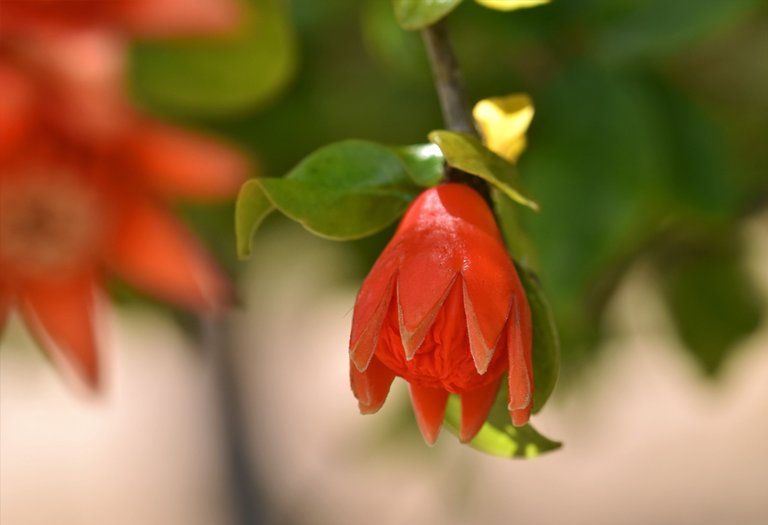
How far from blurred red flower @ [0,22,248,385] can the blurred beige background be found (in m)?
0.15

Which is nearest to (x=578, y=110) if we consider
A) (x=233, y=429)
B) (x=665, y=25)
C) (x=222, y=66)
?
(x=665, y=25)

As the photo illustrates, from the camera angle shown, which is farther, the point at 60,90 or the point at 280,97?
the point at 280,97

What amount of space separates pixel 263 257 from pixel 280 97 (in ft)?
0.44

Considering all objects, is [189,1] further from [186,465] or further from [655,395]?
[655,395]

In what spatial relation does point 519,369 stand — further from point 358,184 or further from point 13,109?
point 13,109

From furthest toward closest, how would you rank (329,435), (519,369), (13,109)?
(329,435) → (13,109) → (519,369)

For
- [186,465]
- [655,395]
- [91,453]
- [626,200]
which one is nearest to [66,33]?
[626,200]

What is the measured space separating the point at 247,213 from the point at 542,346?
78 millimetres

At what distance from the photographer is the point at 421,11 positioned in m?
0.27

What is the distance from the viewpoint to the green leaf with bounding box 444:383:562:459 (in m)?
0.27

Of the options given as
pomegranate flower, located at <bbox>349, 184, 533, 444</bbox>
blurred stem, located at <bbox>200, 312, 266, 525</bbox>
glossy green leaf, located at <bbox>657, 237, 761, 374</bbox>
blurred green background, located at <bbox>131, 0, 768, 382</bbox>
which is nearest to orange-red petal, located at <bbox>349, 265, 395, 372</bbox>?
pomegranate flower, located at <bbox>349, 184, 533, 444</bbox>

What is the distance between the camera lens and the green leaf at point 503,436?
0.27m

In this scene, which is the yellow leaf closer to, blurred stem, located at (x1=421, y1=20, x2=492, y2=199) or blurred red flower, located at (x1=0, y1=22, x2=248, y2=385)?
blurred stem, located at (x1=421, y1=20, x2=492, y2=199)

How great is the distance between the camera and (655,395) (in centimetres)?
169
